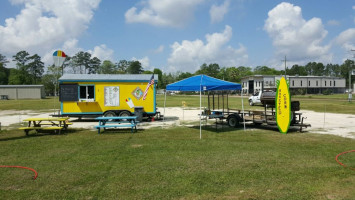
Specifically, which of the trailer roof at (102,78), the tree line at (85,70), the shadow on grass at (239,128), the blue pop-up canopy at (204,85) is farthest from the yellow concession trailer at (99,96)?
the tree line at (85,70)

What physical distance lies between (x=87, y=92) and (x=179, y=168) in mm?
10660

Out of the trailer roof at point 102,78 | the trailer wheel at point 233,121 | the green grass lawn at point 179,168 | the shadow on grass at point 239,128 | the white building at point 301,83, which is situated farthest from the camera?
the white building at point 301,83

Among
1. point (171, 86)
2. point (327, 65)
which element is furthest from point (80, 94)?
point (327, 65)

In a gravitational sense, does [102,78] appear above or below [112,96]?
above

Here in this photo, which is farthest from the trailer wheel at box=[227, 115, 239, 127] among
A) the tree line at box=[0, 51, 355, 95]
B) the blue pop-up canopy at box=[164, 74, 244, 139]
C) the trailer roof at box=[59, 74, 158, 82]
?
the tree line at box=[0, 51, 355, 95]

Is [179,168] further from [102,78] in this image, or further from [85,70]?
[85,70]

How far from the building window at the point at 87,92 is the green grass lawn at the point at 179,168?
5.54m

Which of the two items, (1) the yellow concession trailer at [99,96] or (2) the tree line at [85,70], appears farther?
(2) the tree line at [85,70]

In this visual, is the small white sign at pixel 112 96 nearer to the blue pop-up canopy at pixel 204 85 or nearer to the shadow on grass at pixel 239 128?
the blue pop-up canopy at pixel 204 85

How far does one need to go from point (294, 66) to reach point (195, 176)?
149959 millimetres

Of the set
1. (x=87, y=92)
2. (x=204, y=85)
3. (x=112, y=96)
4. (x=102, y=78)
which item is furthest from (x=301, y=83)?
(x=204, y=85)

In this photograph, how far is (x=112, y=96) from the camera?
14922 millimetres

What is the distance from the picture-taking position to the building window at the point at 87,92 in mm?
14875

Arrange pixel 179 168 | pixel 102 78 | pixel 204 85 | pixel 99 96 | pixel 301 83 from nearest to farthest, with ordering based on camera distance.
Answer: pixel 179 168
pixel 204 85
pixel 99 96
pixel 102 78
pixel 301 83
